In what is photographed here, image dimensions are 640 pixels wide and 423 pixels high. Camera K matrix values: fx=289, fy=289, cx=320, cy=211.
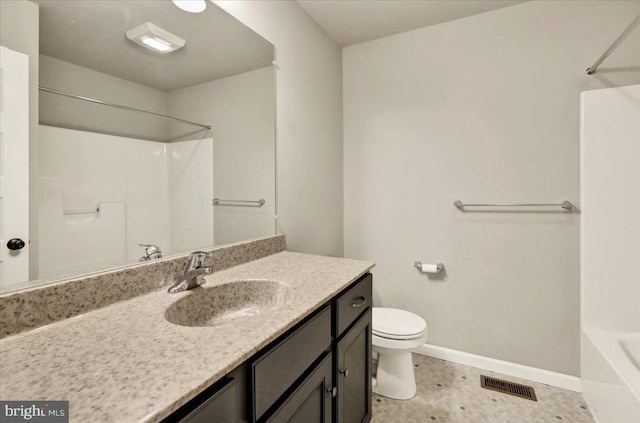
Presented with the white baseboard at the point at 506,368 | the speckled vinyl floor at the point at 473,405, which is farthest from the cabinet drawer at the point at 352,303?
the white baseboard at the point at 506,368

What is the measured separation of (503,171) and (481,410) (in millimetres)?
1416

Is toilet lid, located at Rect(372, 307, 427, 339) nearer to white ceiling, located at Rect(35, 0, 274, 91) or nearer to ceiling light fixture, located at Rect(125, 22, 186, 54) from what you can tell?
white ceiling, located at Rect(35, 0, 274, 91)

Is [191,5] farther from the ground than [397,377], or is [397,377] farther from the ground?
[191,5]

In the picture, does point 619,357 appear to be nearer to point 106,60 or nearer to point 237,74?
point 237,74

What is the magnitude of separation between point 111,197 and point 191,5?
2.82 feet

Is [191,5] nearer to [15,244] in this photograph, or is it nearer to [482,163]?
[15,244]

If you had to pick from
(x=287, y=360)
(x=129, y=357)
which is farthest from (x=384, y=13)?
(x=129, y=357)

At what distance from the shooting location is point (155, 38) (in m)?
1.09

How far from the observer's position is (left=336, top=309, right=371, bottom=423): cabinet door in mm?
1093

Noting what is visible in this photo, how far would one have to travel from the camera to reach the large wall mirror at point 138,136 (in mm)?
811

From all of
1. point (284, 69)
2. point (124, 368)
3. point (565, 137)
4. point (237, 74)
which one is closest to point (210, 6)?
point (237, 74)

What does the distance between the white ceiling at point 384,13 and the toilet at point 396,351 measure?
198 centimetres

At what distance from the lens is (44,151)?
79 cm

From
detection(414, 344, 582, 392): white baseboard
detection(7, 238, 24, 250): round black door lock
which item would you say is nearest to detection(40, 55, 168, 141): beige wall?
detection(7, 238, 24, 250): round black door lock
